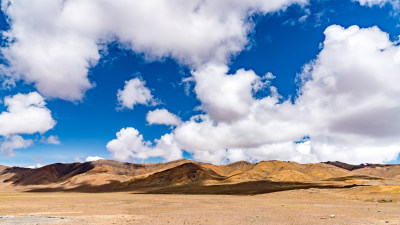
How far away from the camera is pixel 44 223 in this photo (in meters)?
25.2

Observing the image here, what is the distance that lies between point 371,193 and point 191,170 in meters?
146

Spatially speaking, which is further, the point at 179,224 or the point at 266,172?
the point at 266,172

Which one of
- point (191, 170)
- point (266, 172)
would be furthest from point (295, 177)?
point (191, 170)

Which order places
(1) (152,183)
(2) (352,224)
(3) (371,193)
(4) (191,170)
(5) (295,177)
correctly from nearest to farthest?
(2) (352,224)
(3) (371,193)
(5) (295,177)
(1) (152,183)
(4) (191,170)

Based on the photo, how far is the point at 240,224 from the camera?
2495 cm

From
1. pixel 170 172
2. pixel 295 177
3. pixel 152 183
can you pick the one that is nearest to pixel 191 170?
pixel 170 172

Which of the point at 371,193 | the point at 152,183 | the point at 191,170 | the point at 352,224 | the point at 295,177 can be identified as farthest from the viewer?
the point at 191,170

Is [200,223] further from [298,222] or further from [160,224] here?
[298,222]

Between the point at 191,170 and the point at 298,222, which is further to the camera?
the point at 191,170

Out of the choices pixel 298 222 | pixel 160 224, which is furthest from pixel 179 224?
pixel 298 222

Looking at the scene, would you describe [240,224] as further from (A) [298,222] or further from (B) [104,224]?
(B) [104,224]

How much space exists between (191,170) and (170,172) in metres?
14.6

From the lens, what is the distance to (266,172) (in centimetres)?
19488

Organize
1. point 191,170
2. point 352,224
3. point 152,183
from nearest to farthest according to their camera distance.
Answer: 1. point 352,224
2. point 152,183
3. point 191,170
